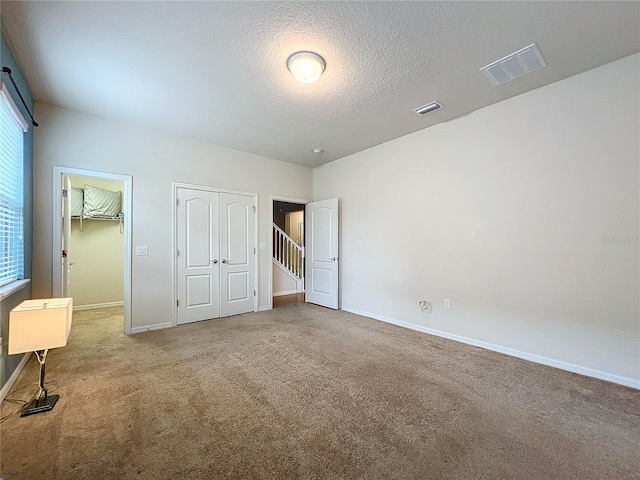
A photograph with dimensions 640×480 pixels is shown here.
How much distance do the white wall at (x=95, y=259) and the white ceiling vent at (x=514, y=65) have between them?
607 centimetres

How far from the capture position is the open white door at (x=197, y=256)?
13.3ft

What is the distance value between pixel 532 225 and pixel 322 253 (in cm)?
325

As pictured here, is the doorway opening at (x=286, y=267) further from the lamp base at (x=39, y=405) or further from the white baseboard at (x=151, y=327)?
the lamp base at (x=39, y=405)

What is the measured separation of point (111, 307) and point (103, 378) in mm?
3391

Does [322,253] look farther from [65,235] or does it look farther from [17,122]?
[17,122]

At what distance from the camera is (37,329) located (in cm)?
183

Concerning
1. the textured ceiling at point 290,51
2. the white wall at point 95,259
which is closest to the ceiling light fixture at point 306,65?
the textured ceiling at point 290,51

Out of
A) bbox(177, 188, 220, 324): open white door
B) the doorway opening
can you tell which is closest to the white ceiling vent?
bbox(177, 188, 220, 324): open white door

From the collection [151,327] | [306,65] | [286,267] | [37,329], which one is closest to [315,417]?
[37,329]

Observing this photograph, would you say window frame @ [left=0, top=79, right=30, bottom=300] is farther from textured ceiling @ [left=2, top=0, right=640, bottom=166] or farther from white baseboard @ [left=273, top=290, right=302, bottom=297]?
white baseboard @ [left=273, top=290, right=302, bottom=297]

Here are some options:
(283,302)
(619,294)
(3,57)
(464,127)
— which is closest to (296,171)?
(283,302)

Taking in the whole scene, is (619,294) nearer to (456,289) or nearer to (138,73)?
(456,289)

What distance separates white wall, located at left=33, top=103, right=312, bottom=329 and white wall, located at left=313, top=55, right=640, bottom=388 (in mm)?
2542

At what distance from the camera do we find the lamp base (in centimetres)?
188
